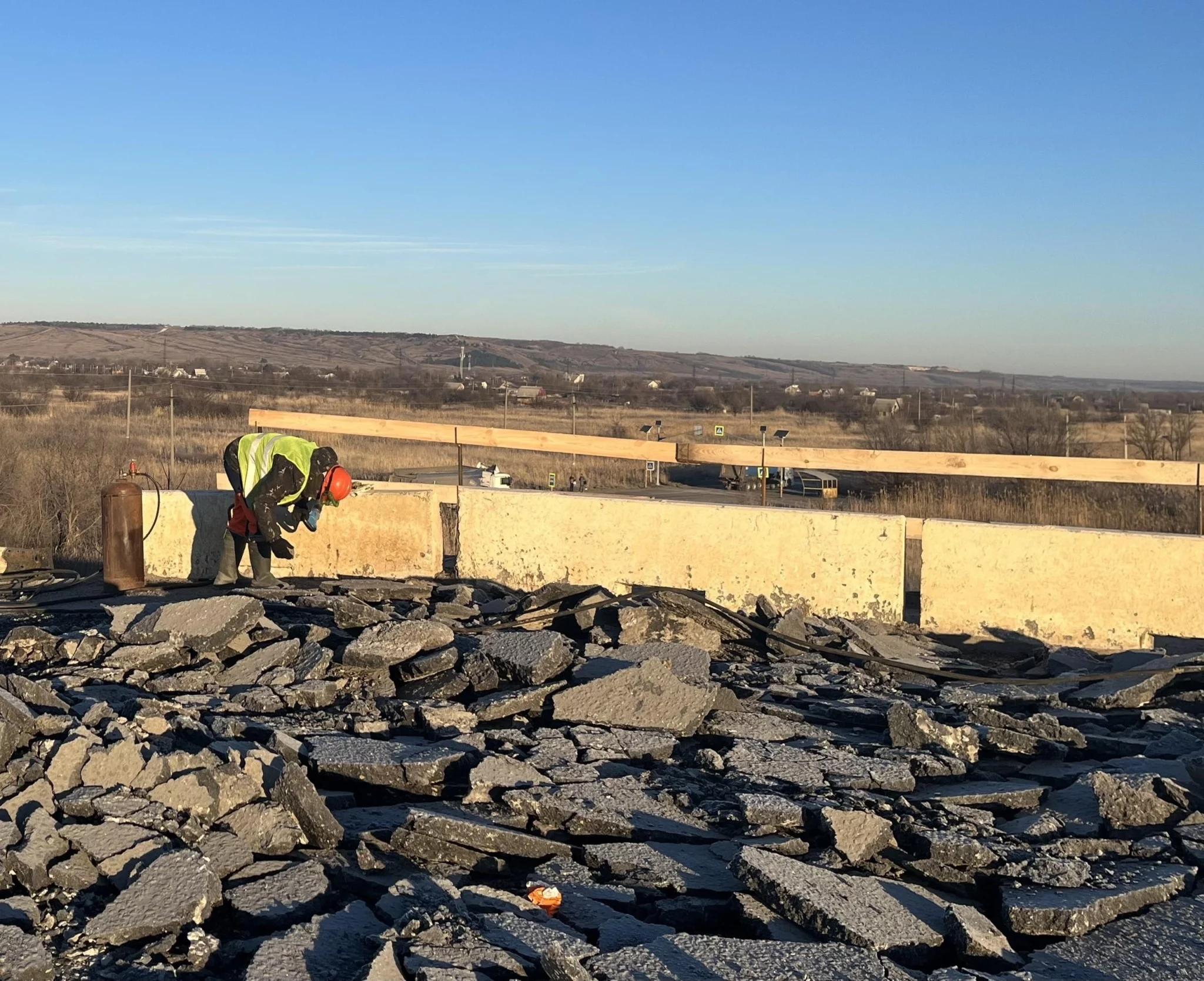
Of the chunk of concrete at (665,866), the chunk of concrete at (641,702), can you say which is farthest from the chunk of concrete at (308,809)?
the chunk of concrete at (641,702)

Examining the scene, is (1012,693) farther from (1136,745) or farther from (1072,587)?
(1072,587)

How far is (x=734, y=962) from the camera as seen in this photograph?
13.1 feet

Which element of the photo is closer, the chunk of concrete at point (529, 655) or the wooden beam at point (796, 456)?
the chunk of concrete at point (529, 655)

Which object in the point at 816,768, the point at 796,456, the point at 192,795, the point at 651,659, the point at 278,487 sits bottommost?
the point at 816,768

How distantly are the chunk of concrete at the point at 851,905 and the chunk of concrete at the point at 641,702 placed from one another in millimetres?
1950

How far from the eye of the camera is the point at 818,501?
22.9 m

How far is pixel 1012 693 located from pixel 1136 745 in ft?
3.31

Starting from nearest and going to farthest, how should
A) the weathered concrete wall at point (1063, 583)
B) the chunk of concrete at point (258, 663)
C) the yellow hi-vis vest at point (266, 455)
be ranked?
the chunk of concrete at point (258, 663)
the weathered concrete wall at point (1063, 583)
the yellow hi-vis vest at point (266, 455)

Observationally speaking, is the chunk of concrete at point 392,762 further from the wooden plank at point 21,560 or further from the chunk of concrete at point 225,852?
the wooden plank at point 21,560

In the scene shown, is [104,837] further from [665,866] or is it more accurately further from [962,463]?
[962,463]

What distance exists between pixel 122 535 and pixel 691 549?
524 cm

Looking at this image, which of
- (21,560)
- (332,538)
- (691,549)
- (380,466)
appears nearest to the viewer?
(691,549)

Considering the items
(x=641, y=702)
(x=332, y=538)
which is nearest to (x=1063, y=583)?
(x=641, y=702)

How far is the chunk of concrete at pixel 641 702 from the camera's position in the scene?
21.6 feet
